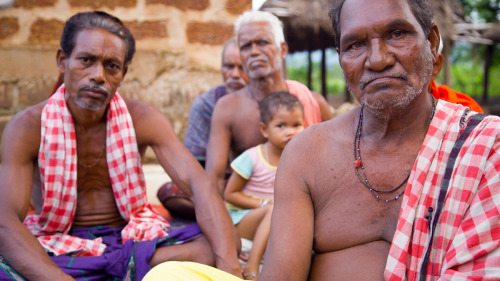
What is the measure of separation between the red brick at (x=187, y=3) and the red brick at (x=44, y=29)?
40.8 inches

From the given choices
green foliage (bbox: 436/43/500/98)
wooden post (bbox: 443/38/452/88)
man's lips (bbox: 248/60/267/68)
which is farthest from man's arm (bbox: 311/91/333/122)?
green foliage (bbox: 436/43/500/98)

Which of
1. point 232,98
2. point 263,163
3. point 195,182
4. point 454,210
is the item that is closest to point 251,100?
point 232,98

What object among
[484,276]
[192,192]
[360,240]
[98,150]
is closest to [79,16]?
[98,150]

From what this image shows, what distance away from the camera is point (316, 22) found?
11.8m

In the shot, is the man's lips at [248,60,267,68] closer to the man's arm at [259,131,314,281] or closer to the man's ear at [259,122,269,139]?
the man's ear at [259,122,269,139]

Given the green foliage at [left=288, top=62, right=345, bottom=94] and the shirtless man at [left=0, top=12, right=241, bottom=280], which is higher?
the shirtless man at [left=0, top=12, right=241, bottom=280]

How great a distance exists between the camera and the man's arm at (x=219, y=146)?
3.99m

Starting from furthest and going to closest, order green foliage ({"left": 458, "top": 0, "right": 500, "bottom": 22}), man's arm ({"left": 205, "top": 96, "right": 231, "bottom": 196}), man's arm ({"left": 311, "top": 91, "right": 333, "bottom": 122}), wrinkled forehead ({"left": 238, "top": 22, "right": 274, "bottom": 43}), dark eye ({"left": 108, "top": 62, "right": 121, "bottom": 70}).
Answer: green foliage ({"left": 458, "top": 0, "right": 500, "bottom": 22})
man's arm ({"left": 311, "top": 91, "right": 333, "bottom": 122})
wrinkled forehead ({"left": 238, "top": 22, "right": 274, "bottom": 43})
man's arm ({"left": 205, "top": 96, "right": 231, "bottom": 196})
dark eye ({"left": 108, "top": 62, "right": 121, "bottom": 70})

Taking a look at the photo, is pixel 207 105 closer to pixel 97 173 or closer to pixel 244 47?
pixel 244 47

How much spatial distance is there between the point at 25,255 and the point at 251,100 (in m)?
2.16

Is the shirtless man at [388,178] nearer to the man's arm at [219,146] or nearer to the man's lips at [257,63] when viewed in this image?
the man's arm at [219,146]

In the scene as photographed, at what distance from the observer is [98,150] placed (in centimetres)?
331

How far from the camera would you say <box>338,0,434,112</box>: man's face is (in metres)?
1.84

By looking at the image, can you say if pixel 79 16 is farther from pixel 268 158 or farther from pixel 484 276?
pixel 484 276
